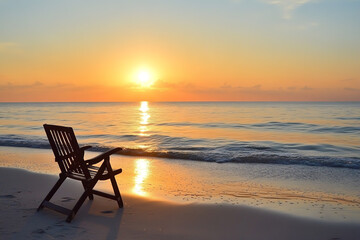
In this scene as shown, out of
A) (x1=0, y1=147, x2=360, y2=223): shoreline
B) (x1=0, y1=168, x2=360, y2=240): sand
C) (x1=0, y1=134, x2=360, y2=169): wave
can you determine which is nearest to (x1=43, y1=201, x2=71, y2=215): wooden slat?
(x1=0, y1=168, x2=360, y2=240): sand

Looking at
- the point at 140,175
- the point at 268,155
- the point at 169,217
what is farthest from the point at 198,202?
the point at 268,155

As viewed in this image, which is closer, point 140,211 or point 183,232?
point 183,232

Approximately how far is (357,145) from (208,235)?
49.7 feet

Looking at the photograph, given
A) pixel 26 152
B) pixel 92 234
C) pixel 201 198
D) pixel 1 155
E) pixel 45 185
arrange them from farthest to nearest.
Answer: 1. pixel 26 152
2. pixel 1 155
3. pixel 45 185
4. pixel 201 198
5. pixel 92 234

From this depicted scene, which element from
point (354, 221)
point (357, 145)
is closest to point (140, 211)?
point (354, 221)

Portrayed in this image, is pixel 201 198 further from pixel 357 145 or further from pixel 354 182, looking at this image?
pixel 357 145

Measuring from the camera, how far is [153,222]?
16.2 ft

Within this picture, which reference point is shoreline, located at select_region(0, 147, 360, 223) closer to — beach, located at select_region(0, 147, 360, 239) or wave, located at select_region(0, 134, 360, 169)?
beach, located at select_region(0, 147, 360, 239)

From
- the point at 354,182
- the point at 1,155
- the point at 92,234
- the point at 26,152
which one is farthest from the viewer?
the point at 26,152

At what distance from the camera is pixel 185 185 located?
7.64 m

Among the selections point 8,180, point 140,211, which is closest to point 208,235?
point 140,211

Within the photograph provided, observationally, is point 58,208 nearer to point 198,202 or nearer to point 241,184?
point 198,202

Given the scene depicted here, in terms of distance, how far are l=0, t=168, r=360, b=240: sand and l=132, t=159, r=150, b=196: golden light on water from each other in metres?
0.76

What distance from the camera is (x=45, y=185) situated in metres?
7.12
